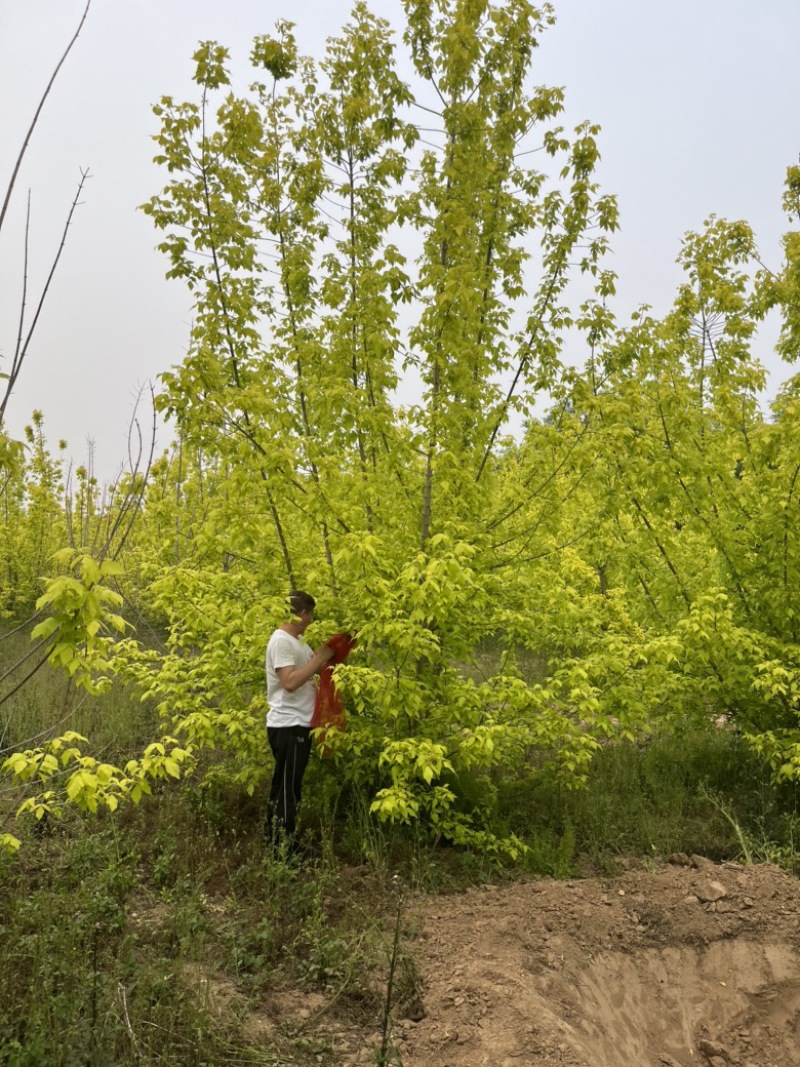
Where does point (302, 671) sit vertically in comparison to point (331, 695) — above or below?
above

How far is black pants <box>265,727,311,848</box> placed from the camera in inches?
187

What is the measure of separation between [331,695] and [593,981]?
218 centimetres

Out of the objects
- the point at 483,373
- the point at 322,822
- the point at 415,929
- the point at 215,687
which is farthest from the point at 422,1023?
Answer: the point at 483,373

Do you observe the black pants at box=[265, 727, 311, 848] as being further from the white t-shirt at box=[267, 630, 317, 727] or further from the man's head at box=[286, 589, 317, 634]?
the man's head at box=[286, 589, 317, 634]

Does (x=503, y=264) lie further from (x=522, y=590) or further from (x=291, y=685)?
(x=291, y=685)

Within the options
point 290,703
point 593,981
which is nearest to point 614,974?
point 593,981

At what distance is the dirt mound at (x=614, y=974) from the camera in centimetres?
346

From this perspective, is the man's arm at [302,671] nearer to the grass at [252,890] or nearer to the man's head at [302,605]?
the man's head at [302,605]

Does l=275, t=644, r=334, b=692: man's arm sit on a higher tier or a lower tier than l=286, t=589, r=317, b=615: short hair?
lower

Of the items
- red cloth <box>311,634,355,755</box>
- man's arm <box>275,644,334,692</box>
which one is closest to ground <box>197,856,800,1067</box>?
red cloth <box>311,634,355,755</box>

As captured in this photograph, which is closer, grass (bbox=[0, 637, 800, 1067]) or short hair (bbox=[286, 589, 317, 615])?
grass (bbox=[0, 637, 800, 1067])

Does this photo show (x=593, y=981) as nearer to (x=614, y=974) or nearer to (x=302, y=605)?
(x=614, y=974)

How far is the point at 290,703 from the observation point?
4.77 metres

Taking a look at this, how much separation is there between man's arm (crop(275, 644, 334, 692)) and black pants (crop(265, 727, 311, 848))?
316 mm
